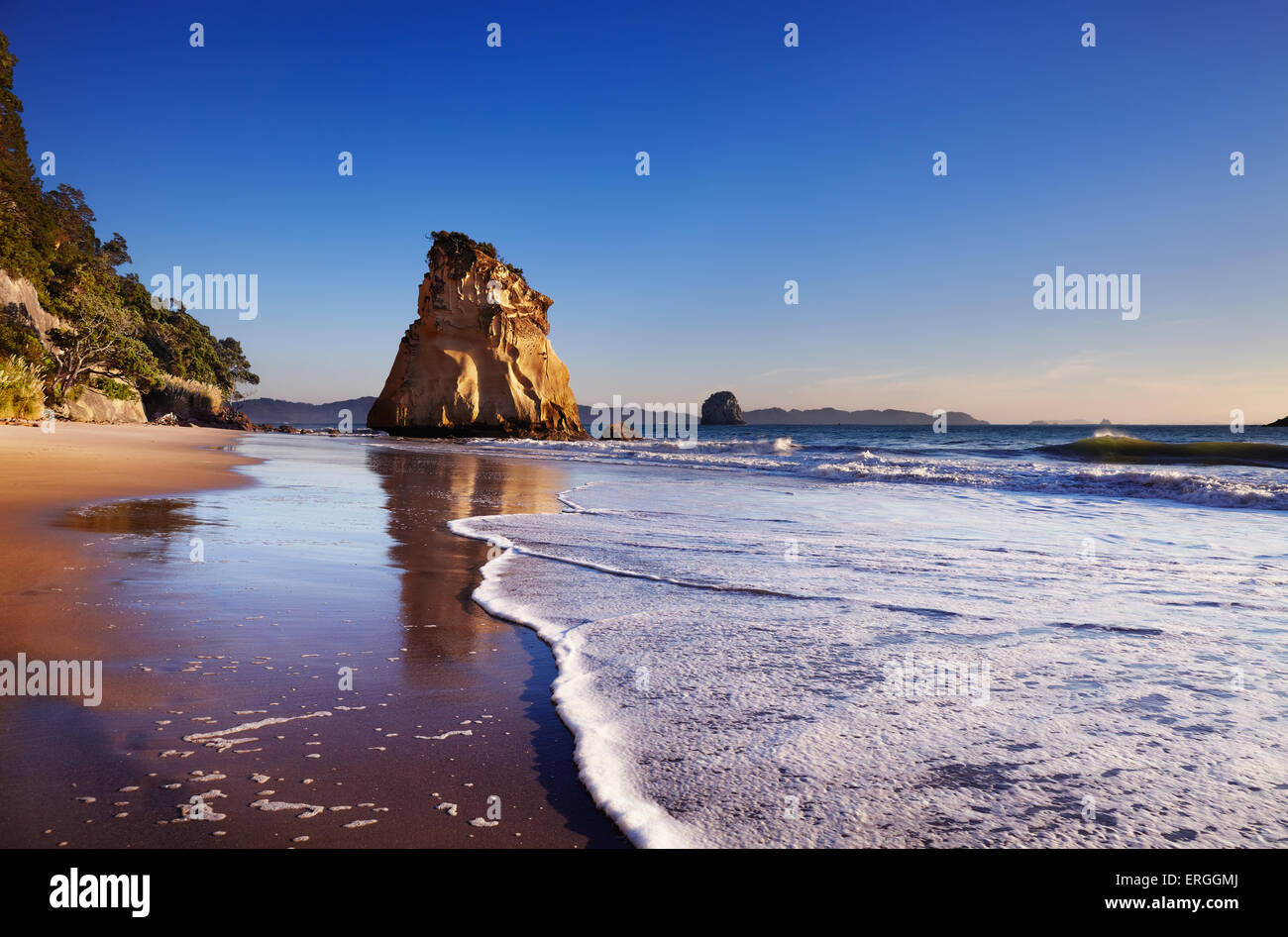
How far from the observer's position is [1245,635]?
3.23 meters

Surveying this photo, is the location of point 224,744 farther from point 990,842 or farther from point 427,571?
point 427,571

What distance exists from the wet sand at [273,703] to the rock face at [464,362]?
1567 inches

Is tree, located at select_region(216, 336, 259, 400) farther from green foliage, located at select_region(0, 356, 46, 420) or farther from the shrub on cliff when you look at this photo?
green foliage, located at select_region(0, 356, 46, 420)

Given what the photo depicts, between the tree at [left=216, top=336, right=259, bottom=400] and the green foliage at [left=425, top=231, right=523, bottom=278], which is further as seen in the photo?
the tree at [left=216, top=336, right=259, bottom=400]

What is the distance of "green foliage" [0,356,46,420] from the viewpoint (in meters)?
16.8

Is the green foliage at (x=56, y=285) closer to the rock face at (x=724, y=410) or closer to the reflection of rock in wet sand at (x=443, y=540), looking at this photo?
the reflection of rock in wet sand at (x=443, y=540)

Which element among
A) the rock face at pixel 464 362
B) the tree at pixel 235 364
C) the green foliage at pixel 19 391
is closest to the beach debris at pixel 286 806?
the green foliage at pixel 19 391

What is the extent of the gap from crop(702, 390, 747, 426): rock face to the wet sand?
13488 centimetres

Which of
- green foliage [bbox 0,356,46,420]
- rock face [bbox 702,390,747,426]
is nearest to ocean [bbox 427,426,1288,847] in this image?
green foliage [bbox 0,356,46,420]

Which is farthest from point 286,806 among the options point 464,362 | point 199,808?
point 464,362

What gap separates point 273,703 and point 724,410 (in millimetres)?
138045

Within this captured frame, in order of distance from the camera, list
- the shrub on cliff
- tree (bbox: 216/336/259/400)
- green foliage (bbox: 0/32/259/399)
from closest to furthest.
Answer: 1. green foliage (bbox: 0/32/259/399)
2. the shrub on cliff
3. tree (bbox: 216/336/259/400)
